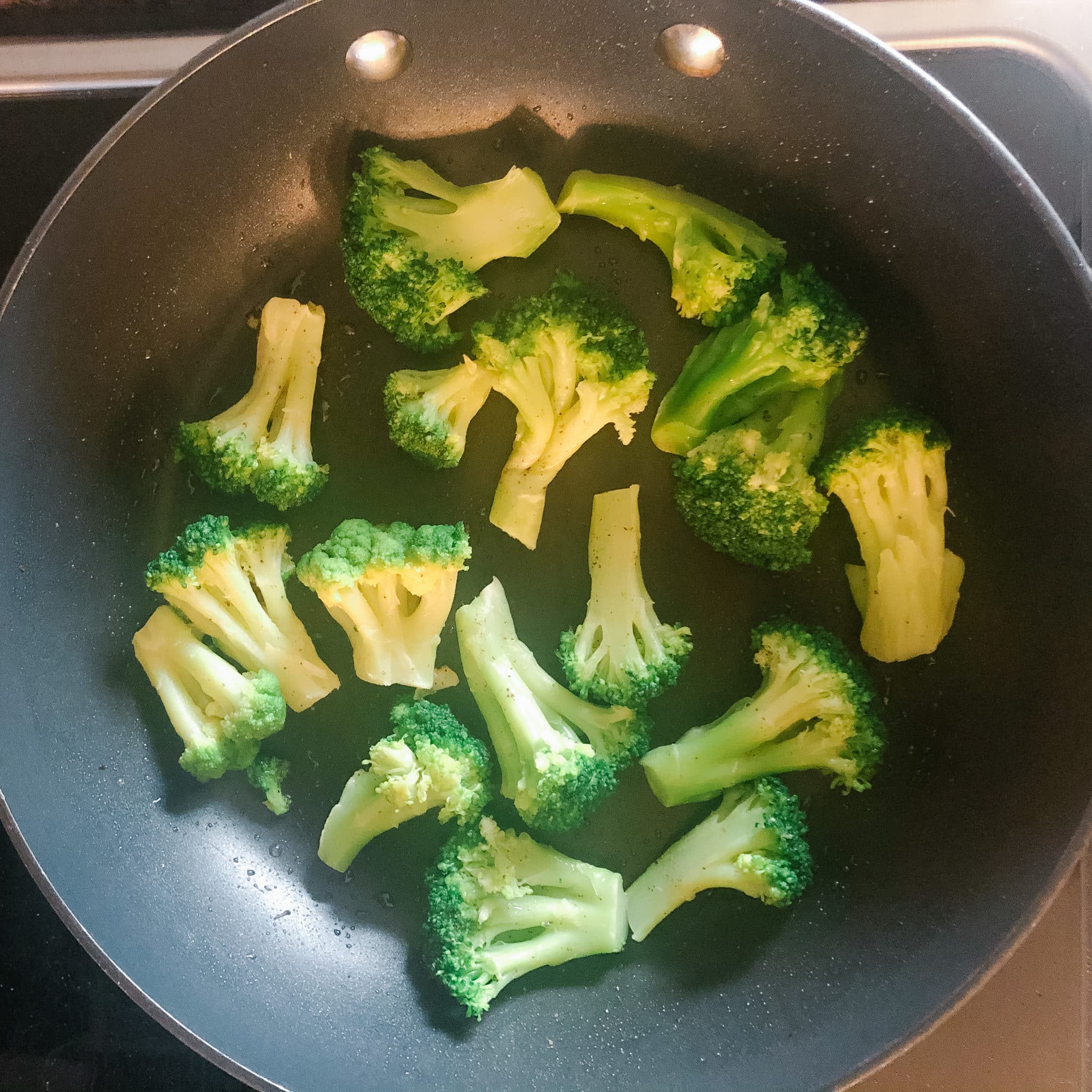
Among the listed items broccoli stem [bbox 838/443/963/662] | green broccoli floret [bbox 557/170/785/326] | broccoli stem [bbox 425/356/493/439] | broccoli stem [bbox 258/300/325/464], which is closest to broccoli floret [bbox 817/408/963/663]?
broccoli stem [bbox 838/443/963/662]

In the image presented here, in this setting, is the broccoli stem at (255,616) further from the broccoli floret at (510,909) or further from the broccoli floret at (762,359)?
the broccoli floret at (762,359)

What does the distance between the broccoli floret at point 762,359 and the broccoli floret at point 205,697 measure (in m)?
0.73

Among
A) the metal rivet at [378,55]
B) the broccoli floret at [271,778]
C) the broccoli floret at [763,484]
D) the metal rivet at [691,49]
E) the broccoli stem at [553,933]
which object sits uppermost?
the metal rivet at [378,55]

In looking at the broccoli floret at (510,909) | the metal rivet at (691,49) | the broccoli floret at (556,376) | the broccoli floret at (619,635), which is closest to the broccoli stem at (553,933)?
the broccoli floret at (510,909)

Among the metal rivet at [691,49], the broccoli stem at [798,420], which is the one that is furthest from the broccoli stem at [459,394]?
the metal rivet at [691,49]

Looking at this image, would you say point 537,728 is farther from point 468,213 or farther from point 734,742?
point 468,213

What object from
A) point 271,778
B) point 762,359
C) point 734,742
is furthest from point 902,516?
point 271,778

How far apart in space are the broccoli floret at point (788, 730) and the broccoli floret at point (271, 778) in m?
0.58

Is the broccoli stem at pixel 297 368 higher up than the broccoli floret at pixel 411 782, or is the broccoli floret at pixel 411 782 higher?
the broccoli stem at pixel 297 368

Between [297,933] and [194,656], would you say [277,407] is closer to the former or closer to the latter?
[194,656]

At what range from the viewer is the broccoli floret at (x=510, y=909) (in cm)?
128

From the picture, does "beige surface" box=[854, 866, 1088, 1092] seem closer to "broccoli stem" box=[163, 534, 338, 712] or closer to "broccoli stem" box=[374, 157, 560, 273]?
"broccoli stem" box=[163, 534, 338, 712]

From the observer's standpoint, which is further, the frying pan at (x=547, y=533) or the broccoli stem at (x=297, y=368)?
the broccoli stem at (x=297, y=368)

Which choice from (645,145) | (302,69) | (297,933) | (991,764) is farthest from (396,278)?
(991,764)
